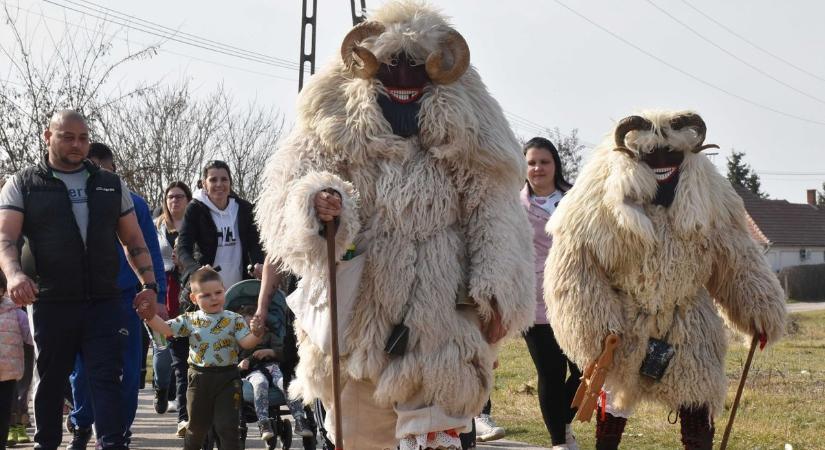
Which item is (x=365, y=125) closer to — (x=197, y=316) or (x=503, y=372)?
(x=197, y=316)

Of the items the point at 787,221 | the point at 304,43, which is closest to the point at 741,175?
the point at 787,221

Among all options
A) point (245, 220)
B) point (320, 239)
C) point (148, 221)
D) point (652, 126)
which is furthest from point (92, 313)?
point (652, 126)

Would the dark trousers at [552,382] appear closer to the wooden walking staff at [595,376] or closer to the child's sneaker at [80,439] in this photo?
the wooden walking staff at [595,376]

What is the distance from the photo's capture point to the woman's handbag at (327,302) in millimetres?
5148

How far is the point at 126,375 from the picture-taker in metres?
7.04

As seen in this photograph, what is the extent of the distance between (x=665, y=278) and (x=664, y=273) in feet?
0.09

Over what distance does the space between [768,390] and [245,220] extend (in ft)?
18.7

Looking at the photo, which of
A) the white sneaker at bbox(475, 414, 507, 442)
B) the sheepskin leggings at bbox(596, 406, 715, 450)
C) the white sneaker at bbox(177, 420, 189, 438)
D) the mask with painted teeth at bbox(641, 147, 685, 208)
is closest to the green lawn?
the white sneaker at bbox(475, 414, 507, 442)

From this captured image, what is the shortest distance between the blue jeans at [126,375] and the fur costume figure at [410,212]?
1602 mm

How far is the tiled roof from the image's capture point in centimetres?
7219

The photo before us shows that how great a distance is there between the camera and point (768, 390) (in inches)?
445

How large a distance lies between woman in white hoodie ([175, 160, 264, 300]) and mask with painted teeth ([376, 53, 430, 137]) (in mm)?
3525

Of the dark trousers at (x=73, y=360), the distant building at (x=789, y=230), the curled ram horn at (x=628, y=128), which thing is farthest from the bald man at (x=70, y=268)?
the distant building at (x=789, y=230)

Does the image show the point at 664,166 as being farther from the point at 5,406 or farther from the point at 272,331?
the point at 5,406
